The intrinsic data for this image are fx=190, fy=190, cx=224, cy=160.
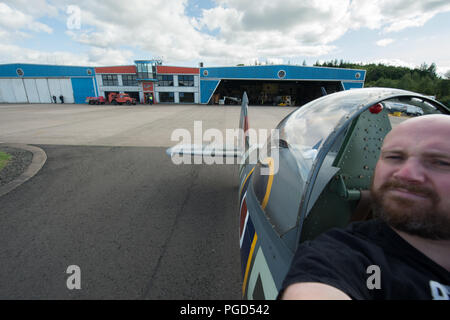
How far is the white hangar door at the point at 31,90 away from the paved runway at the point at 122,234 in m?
40.9

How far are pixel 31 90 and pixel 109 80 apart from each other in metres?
13.7

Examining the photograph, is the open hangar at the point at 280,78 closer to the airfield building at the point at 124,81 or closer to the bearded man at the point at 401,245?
→ the airfield building at the point at 124,81

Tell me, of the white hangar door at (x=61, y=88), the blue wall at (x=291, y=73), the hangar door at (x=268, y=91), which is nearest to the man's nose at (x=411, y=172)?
the blue wall at (x=291, y=73)

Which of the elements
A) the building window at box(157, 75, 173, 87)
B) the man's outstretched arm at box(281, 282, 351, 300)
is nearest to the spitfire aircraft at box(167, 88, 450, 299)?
the man's outstretched arm at box(281, 282, 351, 300)

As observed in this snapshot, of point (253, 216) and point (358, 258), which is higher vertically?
point (358, 258)

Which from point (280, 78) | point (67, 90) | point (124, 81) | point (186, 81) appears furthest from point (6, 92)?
point (280, 78)

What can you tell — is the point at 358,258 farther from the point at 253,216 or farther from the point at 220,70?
the point at 220,70

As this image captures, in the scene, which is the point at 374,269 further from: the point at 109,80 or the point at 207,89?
the point at 109,80

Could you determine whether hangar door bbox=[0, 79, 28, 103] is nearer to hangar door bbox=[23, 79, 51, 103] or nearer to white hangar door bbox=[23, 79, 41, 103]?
white hangar door bbox=[23, 79, 41, 103]

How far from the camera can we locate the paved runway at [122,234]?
1822 millimetres

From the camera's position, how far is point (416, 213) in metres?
0.77
